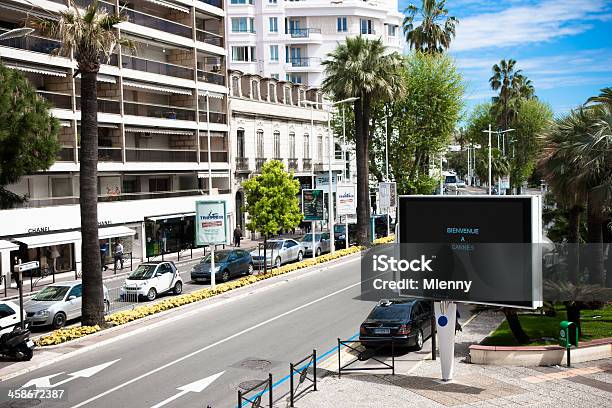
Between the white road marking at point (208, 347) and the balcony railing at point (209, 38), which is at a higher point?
the balcony railing at point (209, 38)

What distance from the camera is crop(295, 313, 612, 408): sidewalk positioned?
15.0 meters

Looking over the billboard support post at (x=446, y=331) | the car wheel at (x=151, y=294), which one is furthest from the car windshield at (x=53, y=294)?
the billboard support post at (x=446, y=331)

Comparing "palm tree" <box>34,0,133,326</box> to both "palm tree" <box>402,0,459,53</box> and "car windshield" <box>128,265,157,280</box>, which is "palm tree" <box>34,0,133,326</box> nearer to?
"car windshield" <box>128,265,157,280</box>

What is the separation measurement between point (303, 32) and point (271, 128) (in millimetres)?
29082

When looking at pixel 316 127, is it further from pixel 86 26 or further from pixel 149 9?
pixel 86 26

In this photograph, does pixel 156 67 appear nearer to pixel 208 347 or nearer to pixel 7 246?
pixel 7 246

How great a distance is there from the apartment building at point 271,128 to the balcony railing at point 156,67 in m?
6.58

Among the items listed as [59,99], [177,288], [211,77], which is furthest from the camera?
[211,77]

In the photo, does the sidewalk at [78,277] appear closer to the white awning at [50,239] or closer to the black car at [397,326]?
the white awning at [50,239]

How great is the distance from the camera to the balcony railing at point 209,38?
54.7 metres

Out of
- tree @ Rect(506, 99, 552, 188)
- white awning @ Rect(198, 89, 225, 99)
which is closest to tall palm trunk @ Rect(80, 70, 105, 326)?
white awning @ Rect(198, 89, 225, 99)

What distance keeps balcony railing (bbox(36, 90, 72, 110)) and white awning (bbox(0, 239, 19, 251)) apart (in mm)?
8695

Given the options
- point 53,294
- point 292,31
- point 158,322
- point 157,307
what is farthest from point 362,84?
point 292,31

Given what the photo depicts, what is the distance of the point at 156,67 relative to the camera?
48.7m
